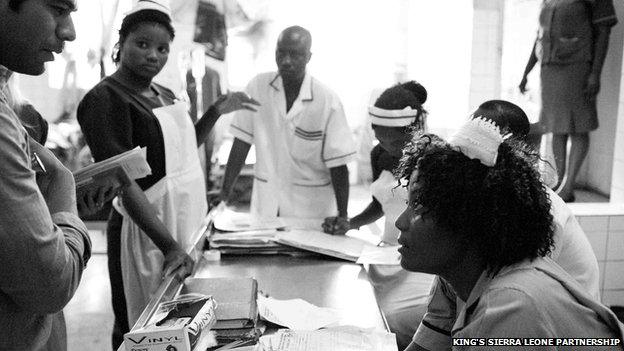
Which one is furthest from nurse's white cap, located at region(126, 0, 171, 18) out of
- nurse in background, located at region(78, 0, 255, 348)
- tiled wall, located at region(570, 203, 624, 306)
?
tiled wall, located at region(570, 203, 624, 306)

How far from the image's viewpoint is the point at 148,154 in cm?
203

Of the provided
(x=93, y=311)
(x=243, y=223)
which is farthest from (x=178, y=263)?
(x=93, y=311)

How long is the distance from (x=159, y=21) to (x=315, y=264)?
3.33ft

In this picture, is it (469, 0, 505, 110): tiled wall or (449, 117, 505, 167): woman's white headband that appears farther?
(469, 0, 505, 110): tiled wall

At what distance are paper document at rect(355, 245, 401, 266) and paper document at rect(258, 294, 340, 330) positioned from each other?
0.47 metres

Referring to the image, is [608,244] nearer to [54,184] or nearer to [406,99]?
[406,99]

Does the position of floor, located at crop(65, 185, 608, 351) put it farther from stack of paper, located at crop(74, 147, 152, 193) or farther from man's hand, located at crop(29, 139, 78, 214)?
man's hand, located at crop(29, 139, 78, 214)

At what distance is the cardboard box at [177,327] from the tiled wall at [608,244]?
254cm

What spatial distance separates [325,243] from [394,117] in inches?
21.3

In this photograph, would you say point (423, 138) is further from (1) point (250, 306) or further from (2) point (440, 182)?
(1) point (250, 306)

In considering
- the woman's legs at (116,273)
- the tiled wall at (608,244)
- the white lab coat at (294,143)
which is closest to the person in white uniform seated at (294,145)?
the white lab coat at (294,143)

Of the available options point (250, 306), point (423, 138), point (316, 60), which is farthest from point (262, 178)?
point (316, 60)

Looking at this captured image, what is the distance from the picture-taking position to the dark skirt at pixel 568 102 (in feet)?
14.3

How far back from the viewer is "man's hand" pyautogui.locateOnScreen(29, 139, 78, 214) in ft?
3.71
